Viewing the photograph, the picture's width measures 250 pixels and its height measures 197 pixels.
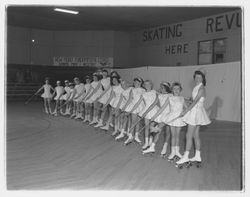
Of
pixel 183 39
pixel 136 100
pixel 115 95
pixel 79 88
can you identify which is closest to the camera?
pixel 136 100

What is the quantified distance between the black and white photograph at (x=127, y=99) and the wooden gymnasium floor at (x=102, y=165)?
0.06 feet

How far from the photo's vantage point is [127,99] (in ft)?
23.6

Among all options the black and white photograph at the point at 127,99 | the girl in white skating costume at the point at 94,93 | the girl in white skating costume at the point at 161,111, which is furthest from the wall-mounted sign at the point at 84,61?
the girl in white skating costume at the point at 161,111

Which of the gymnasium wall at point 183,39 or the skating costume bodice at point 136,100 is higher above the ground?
the gymnasium wall at point 183,39

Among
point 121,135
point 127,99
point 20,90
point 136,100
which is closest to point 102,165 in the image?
point 136,100

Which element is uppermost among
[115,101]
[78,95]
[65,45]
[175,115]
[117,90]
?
[65,45]

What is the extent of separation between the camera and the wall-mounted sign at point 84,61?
20.0m

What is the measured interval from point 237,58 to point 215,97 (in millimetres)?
3399

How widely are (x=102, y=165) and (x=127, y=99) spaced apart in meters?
2.46

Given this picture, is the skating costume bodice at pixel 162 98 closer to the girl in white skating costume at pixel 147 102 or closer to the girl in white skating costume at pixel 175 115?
the girl in white skating costume at pixel 147 102

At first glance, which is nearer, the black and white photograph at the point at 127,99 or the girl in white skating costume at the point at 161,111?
the black and white photograph at the point at 127,99

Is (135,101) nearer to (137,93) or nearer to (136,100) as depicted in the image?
(136,100)

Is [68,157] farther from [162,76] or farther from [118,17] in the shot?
[118,17]

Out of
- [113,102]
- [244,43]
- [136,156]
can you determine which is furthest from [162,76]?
[244,43]
